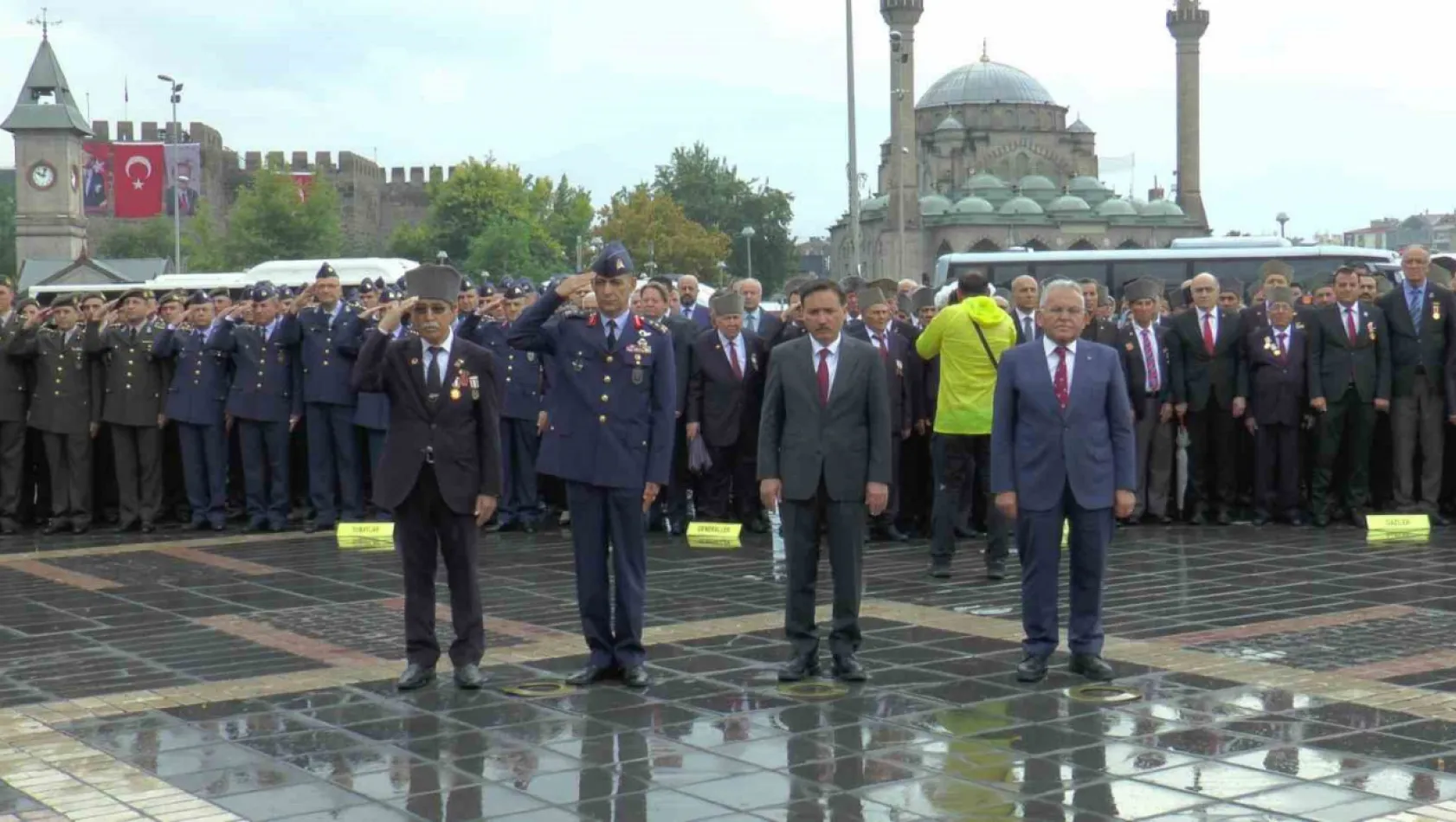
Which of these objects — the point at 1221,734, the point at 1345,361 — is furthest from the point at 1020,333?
the point at 1221,734

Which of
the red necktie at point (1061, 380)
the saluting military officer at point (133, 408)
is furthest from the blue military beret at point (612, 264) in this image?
the saluting military officer at point (133, 408)

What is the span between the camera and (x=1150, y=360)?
Answer: 1603cm

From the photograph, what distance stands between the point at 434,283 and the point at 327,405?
8.00 metres

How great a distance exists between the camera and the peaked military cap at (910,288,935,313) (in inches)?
638

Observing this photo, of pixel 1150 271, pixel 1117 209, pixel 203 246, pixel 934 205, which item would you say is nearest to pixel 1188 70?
pixel 1117 209

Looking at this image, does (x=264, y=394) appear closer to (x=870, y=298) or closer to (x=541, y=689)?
(x=870, y=298)

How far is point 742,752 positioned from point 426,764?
1274mm

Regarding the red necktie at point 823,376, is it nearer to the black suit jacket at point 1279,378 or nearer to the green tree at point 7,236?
the black suit jacket at point 1279,378

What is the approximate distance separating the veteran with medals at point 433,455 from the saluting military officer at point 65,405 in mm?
9124

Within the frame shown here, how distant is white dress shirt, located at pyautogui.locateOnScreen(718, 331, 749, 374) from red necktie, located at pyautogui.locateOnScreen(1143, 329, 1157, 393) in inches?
137

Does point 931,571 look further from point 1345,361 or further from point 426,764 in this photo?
point 426,764

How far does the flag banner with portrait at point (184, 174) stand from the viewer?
86.5 metres

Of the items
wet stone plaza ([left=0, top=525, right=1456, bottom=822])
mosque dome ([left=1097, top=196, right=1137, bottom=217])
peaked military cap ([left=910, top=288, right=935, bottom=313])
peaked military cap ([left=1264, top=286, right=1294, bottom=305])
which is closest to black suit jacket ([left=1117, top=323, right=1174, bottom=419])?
peaked military cap ([left=1264, top=286, right=1294, bottom=305])

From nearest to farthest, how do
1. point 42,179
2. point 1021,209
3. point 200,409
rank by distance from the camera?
point 200,409 < point 42,179 < point 1021,209
